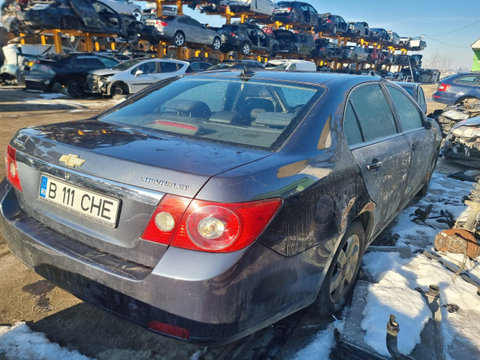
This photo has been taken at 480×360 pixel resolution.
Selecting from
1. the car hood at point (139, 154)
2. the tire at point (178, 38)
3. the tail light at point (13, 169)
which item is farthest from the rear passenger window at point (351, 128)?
the tire at point (178, 38)

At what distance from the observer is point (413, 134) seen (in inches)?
132

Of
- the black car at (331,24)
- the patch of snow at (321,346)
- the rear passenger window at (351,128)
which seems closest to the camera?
the patch of snow at (321,346)

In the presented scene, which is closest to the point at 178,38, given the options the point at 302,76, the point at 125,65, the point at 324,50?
the point at 125,65

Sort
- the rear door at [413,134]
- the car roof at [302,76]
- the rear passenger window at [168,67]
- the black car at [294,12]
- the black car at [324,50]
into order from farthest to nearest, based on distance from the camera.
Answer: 1. the black car at [294,12]
2. the black car at [324,50]
3. the rear passenger window at [168,67]
4. the rear door at [413,134]
5. the car roof at [302,76]

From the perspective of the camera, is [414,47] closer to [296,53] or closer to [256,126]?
[296,53]

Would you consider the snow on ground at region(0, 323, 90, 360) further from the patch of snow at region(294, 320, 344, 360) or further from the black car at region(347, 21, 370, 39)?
the black car at region(347, 21, 370, 39)

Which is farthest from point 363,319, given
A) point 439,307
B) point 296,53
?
point 296,53

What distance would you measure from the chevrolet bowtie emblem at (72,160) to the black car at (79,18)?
16.0m

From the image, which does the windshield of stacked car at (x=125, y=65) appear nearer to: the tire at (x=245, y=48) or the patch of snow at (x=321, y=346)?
the tire at (x=245, y=48)

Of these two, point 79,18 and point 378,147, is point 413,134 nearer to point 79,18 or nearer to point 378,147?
point 378,147

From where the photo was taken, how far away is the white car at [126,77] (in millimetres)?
12442

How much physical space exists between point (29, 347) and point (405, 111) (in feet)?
11.6

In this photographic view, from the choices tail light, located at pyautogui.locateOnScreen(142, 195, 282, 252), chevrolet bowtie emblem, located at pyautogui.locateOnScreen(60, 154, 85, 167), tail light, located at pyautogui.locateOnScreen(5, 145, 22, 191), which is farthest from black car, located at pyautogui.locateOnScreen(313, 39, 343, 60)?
tail light, located at pyautogui.locateOnScreen(142, 195, 282, 252)

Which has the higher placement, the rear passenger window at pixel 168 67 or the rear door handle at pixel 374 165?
the rear passenger window at pixel 168 67
